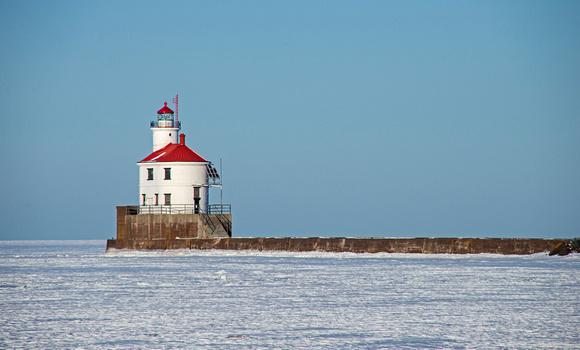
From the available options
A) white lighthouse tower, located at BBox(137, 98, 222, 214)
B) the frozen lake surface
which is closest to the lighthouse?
white lighthouse tower, located at BBox(137, 98, 222, 214)

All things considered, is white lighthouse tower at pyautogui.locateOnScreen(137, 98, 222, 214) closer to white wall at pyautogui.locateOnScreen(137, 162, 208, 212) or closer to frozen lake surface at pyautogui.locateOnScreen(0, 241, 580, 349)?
white wall at pyautogui.locateOnScreen(137, 162, 208, 212)

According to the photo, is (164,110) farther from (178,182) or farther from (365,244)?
(365,244)

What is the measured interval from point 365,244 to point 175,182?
12.6m

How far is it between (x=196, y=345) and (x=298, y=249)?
30240 mm

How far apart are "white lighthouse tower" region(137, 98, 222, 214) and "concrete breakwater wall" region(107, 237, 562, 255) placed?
3.06m

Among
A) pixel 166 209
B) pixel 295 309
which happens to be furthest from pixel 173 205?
pixel 295 309

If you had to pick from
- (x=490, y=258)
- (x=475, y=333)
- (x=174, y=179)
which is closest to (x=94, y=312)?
(x=475, y=333)

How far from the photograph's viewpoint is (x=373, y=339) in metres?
12.2

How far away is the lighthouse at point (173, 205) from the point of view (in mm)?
45281

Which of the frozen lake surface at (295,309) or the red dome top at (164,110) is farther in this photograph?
the red dome top at (164,110)

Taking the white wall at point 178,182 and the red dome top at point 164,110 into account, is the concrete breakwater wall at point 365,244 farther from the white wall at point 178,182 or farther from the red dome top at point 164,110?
the red dome top at point 164,110

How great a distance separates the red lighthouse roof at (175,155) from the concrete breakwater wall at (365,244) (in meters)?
5.19

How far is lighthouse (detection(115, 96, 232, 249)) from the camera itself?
4528cm

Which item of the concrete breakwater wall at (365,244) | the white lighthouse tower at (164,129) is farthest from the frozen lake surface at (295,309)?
the white lighthouse tower at (164,129)
